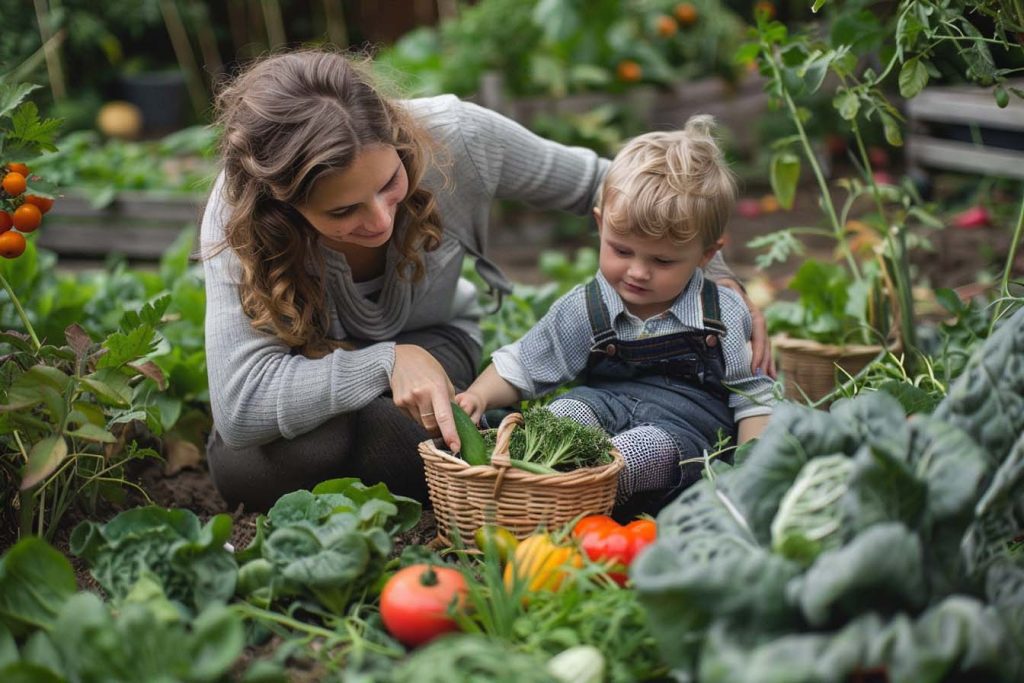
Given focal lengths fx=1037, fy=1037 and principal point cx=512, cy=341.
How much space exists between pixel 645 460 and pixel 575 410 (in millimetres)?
225

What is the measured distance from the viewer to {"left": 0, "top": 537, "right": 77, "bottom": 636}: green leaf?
1.74 m

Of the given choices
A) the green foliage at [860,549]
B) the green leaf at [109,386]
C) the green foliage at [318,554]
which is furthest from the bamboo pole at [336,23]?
the green foliage at [860,549]

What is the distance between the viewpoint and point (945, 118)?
552 centimetres

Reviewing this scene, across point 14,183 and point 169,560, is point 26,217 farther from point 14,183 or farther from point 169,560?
point 169,560

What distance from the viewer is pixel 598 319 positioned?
8.35 ft

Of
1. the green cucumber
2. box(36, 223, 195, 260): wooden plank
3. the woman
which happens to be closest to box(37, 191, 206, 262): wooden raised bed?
box(36, 223, 195, 260): wooden plank

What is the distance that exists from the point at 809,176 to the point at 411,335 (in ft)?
16.2

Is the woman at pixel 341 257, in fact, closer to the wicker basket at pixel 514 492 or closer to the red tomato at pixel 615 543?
the wicker basket at pixel 514 492

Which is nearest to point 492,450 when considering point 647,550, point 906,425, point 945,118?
point 647,550

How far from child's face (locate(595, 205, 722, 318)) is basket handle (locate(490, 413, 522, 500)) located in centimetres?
46

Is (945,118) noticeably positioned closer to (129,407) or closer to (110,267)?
(110,267)

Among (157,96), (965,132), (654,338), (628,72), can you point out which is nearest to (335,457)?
(654,338)

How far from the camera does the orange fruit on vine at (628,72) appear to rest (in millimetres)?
6078

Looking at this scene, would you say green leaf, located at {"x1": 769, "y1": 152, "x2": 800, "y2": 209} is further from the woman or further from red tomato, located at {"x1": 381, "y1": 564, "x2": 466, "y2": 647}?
red tomato, located at {"x1": 381, "y1": 564, "x2": 466, "y2": 647}
